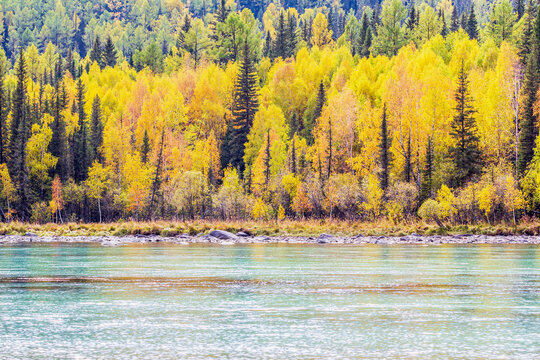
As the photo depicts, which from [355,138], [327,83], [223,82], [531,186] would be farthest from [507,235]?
[223,82]

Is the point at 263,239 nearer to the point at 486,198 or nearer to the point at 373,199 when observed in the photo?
the point at 373,199

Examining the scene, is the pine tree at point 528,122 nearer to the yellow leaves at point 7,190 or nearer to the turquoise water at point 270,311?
the turquoise water at point 270,311

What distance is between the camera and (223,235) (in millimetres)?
54688

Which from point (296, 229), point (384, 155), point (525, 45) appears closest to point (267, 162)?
point (384, 155)

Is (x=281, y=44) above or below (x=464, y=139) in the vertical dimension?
above

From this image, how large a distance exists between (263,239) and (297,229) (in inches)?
256

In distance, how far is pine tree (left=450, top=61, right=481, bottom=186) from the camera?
227 ft

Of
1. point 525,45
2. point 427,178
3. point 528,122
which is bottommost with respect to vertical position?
point 427,178

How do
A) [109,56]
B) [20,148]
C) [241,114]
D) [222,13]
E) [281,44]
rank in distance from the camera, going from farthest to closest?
[109,56]
[222,13]
[281,44]
[241,114]
[20,148]

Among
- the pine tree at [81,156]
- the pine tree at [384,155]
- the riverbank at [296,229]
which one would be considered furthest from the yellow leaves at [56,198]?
the pine tree at [384,155]

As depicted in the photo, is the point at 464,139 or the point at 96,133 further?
the point at 96,133

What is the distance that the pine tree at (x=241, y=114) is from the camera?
94312 millimetres

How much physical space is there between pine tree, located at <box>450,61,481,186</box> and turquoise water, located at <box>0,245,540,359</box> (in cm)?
4048

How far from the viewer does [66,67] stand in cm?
15188
